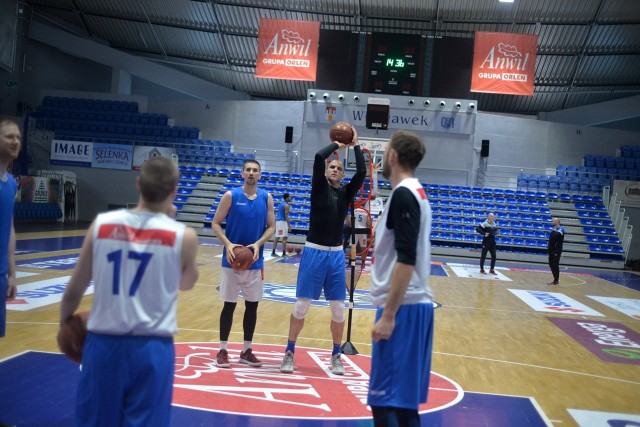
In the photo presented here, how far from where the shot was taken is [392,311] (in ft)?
9.41

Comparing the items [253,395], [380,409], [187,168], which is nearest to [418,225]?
[380,409]

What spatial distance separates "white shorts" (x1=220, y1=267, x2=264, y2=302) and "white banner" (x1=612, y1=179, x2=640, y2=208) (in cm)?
2220

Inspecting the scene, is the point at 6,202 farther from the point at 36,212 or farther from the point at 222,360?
the point at 36,212

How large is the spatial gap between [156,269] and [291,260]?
46.3 feet

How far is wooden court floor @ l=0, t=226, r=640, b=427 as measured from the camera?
555 centimetres

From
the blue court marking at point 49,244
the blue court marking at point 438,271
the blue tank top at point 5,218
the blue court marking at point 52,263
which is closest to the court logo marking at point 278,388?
the blue tank top at point 5,218

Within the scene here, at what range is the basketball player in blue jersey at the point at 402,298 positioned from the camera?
2.88 metres

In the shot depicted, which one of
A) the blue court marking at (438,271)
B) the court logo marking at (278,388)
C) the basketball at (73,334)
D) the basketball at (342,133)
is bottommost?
the blue court marking at (438,271)

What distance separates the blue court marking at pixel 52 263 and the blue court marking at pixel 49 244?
1497 millimetres

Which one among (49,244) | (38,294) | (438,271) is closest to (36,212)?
(49,244)

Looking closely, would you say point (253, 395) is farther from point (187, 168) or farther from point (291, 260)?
point (187, 168)

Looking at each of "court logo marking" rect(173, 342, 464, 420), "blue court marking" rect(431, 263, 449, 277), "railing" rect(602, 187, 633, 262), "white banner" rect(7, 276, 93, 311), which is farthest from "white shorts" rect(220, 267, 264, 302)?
"railing" rect(602, 187, 633, 262)

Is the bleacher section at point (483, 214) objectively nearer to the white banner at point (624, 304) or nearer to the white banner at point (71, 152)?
the white banner at point (71, 152)

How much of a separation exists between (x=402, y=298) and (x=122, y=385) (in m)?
1.25
